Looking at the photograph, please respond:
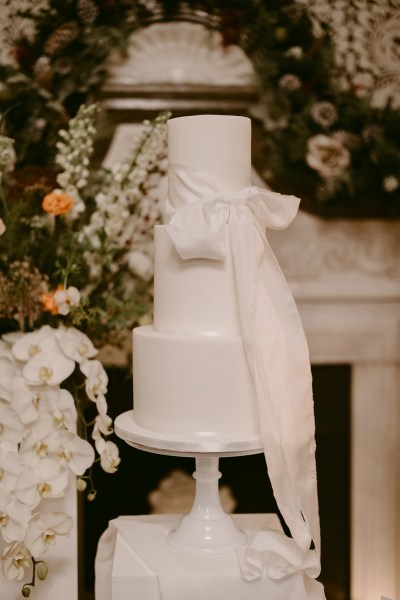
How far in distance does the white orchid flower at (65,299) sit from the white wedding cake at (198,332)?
148 millimetres

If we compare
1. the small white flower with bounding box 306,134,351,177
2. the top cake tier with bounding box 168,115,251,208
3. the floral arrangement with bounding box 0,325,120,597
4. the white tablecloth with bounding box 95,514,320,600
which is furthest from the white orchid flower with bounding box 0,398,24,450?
the small white flower with bounding box 306,134,351,177

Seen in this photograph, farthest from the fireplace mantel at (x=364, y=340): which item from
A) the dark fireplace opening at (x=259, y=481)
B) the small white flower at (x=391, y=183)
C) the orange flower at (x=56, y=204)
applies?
the orange flower at (x=56, y=204)

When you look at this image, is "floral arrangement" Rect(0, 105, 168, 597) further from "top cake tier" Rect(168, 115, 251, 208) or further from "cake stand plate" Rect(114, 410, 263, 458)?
"top cake tier" Rect(168, 115, 251, 208)

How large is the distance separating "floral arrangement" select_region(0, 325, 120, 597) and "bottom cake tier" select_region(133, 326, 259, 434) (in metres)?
0.16

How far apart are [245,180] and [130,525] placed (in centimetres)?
80

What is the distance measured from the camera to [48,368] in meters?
1.19

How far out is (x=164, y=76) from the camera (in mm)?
1964

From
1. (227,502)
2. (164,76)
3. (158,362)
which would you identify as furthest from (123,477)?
(164,76)

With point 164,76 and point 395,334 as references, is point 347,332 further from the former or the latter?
point 164,76

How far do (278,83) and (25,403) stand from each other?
1.30 meters

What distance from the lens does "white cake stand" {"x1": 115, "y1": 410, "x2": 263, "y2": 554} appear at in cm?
108

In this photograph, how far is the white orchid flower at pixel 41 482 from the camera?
1.12 metres

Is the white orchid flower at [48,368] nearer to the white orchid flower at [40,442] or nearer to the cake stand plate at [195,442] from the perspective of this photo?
the white orchid flower at [40,442]

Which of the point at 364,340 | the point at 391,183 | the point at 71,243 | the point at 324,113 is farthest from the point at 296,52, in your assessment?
the point at 71,243
